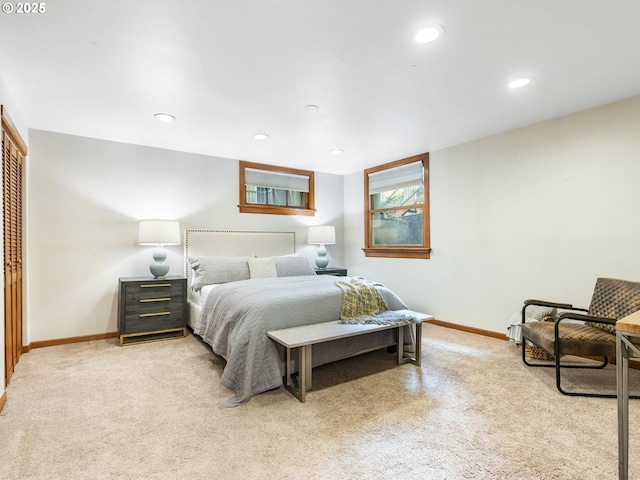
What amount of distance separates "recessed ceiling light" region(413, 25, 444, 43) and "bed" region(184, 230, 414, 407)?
2043mm

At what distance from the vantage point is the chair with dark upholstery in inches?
96.7

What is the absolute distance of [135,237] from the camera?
414 centimetres

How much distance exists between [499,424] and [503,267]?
2166 mm

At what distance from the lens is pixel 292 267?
172 inches

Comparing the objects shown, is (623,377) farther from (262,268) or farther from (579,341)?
(262,268)

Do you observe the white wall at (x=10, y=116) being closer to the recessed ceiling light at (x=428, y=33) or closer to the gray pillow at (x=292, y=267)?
the gray pillow at (x=292, y=267)

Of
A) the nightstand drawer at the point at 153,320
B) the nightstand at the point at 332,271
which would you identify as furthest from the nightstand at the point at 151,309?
the nightstand at the point at 332,271

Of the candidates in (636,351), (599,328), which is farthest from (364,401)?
(599,328)

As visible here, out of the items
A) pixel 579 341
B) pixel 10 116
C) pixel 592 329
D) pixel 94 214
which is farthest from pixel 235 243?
pixel 592 329

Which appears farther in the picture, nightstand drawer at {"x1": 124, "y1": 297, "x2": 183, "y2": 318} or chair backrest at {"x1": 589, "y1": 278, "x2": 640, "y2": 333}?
nightstand drawer at {"x1": 124, "y1": 297, "x2": 183, "y2": 318}

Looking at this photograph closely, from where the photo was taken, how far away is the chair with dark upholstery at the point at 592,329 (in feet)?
8.06

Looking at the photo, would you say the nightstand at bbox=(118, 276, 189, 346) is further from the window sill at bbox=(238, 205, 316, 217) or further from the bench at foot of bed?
the bench at foot of bed

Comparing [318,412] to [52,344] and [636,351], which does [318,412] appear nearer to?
[636,351]

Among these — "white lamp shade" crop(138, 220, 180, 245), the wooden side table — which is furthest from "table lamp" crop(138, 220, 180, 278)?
the wooden side table
